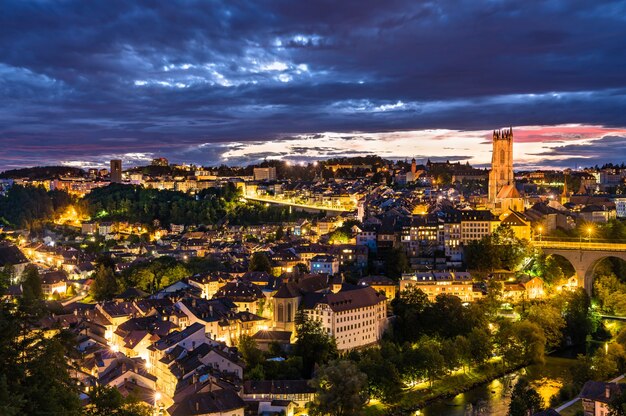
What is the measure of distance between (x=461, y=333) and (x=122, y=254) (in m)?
28.4

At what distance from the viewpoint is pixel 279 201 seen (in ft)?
212

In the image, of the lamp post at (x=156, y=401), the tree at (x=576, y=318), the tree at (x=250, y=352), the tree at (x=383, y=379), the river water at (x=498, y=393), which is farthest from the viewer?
the tree at (x=576, y=318)

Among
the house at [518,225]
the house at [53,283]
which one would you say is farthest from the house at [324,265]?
the house at [53,283]

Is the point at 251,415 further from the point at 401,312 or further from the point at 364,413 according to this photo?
the point at 401,312

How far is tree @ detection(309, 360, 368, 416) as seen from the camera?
19078 mm

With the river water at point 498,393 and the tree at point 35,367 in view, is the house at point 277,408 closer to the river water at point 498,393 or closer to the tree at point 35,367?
the river water at point 498,393

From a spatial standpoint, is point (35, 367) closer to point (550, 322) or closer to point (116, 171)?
point (550, 322)

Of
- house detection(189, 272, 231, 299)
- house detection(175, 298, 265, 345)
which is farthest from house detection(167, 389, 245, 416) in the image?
house detection(189, 272, 231, 299)

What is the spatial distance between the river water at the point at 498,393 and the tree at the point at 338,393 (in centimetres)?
362

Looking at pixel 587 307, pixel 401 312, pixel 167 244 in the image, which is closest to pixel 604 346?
pixel 587 307

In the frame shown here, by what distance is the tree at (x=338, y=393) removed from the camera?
19.1 metres

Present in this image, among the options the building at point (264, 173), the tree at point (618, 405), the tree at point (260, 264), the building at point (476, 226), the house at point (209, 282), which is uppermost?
the building at point (264, 173)

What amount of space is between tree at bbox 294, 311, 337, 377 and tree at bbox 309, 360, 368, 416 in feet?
13.0

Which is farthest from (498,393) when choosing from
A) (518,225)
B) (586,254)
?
(518,225)
